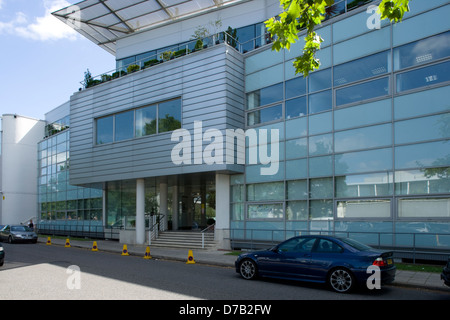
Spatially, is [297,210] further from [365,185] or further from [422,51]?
[422,51]

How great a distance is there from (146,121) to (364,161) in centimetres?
1197

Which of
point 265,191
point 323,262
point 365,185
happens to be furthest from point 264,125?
point 323,262

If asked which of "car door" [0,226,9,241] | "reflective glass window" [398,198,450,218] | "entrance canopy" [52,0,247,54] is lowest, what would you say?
"car door" [0,226,9,241]

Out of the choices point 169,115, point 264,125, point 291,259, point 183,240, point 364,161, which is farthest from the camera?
point 169,115

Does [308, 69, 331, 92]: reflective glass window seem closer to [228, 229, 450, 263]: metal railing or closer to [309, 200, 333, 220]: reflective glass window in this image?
[309, 200, 333, 220]: reflective glass window

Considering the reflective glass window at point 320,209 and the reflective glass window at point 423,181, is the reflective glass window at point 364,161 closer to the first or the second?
the reflective glass window at point 423,181

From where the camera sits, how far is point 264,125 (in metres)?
18.3

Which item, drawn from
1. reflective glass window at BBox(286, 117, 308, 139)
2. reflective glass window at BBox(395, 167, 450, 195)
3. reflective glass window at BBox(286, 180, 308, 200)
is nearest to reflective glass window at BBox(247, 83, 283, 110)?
reflective glass window at BBox(286, 117, 308, 139)

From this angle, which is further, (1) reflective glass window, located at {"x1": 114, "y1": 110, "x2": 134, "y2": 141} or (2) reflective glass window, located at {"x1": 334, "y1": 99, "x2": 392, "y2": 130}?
(1) reflective glass window, located at {"x1": 114, "y1": 110, "x2": 134, "y2": 141}

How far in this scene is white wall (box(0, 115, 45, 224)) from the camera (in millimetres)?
43750

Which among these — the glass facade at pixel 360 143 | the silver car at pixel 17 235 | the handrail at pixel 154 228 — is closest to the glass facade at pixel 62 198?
the silver car at pixel 17 235

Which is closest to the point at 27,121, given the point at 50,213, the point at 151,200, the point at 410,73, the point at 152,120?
the point at 50,213

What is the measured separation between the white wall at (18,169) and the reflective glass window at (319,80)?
3906 cm

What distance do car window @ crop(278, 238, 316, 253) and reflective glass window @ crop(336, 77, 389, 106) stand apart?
25.4 feet
